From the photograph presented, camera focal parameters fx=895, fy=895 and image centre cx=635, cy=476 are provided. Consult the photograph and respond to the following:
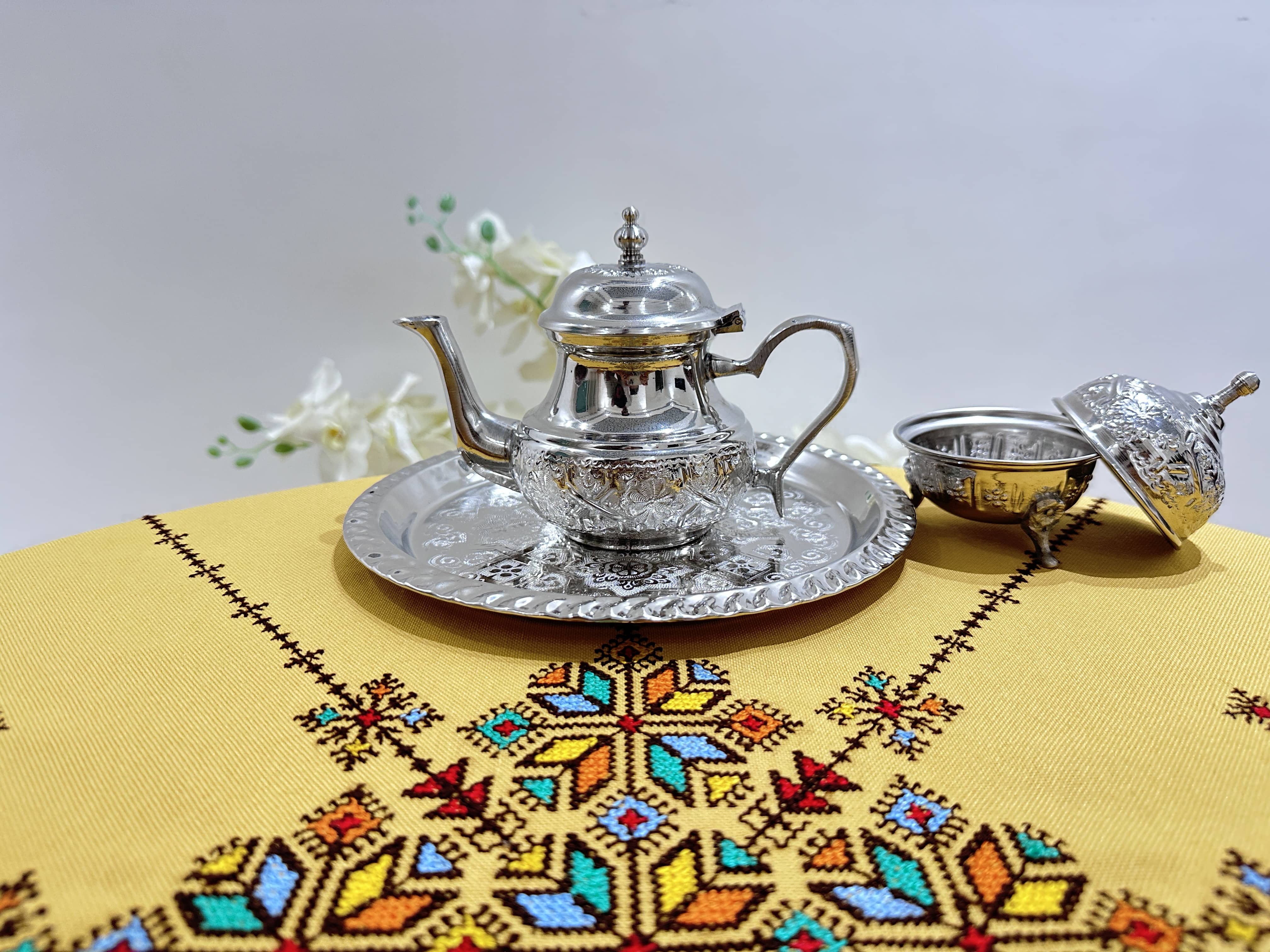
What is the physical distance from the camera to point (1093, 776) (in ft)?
2.08

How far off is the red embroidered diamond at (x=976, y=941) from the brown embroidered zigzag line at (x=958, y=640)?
0.13m

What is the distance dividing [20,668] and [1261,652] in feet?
3.66

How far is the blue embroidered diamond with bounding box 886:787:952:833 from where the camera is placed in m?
0.59

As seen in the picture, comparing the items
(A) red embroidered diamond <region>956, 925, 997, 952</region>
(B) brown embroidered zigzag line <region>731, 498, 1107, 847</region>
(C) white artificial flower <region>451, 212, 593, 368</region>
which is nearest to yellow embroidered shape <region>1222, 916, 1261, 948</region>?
(A) red embroidered diamond <region>956, 925, 997, 952</region>

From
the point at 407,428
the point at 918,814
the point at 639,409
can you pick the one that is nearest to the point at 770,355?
the point at 639,409

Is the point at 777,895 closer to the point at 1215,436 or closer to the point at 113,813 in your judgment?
the point at 113,813

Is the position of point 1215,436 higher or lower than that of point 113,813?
higher

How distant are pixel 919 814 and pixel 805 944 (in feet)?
0.46

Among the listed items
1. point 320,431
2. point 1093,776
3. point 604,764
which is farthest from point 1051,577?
point 320,431

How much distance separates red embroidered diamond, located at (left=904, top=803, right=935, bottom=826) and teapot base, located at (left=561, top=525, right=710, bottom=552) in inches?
17.0

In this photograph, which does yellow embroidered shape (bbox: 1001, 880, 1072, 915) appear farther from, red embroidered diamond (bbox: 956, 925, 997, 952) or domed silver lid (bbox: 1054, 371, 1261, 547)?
domed silver lid (bbox: 1054, 371, 1261, 547)

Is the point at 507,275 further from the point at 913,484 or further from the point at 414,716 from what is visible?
the point at 414,716

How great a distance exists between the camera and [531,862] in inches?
22.4

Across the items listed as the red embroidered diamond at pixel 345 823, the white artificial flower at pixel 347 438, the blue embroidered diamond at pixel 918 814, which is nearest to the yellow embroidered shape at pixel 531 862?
the red embroidered diamond at pixel 345 823
